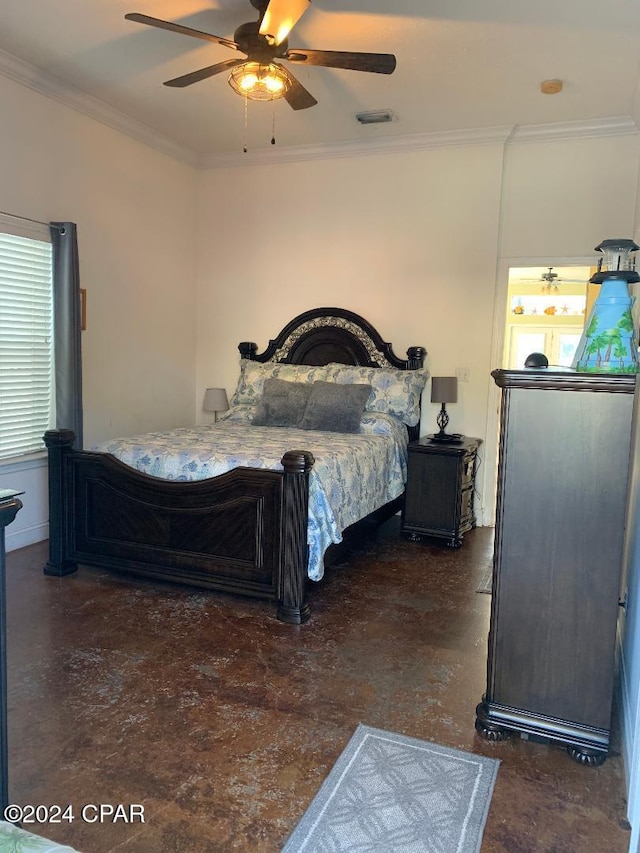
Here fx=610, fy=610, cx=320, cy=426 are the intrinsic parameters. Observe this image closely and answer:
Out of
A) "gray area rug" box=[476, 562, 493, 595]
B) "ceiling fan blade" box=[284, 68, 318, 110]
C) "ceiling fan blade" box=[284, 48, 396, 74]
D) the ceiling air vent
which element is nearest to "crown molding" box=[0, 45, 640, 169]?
the ceiling air vent

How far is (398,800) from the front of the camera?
1811 millimetres

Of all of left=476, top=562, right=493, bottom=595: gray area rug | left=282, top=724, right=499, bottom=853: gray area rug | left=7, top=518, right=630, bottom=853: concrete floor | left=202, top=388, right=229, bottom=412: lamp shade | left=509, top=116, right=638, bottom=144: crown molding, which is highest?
left=509, top=116, right=638, bottom=144: crown molding

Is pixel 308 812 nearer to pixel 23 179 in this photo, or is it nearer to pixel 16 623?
pixel 16 623

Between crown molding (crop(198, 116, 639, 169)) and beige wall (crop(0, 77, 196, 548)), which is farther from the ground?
crown molding (crop(198, 116, 639, 169))

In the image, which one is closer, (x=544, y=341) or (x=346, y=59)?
(x=346, y=59)

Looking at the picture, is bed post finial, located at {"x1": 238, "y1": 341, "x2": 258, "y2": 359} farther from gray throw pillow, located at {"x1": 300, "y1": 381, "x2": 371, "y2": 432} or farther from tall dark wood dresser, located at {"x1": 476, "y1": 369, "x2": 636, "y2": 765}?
tall dark wood dresser, located at {"x1": 476, "y1": 369, "x2": 636, "y2": 765}

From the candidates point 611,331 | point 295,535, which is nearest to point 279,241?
point 295,535

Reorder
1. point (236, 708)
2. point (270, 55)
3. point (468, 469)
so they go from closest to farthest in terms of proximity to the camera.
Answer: point (236, 708) → point (270, 55) → point (468, 469)

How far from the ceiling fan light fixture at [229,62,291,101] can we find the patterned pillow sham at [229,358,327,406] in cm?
224

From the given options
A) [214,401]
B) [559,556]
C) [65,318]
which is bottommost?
[559,556]

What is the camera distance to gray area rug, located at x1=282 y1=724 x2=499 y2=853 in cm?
165

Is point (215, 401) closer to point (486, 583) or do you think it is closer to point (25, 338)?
point (25, 338)

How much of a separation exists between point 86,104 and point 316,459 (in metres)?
3.13

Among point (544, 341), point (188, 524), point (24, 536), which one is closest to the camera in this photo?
point (188, 524)
